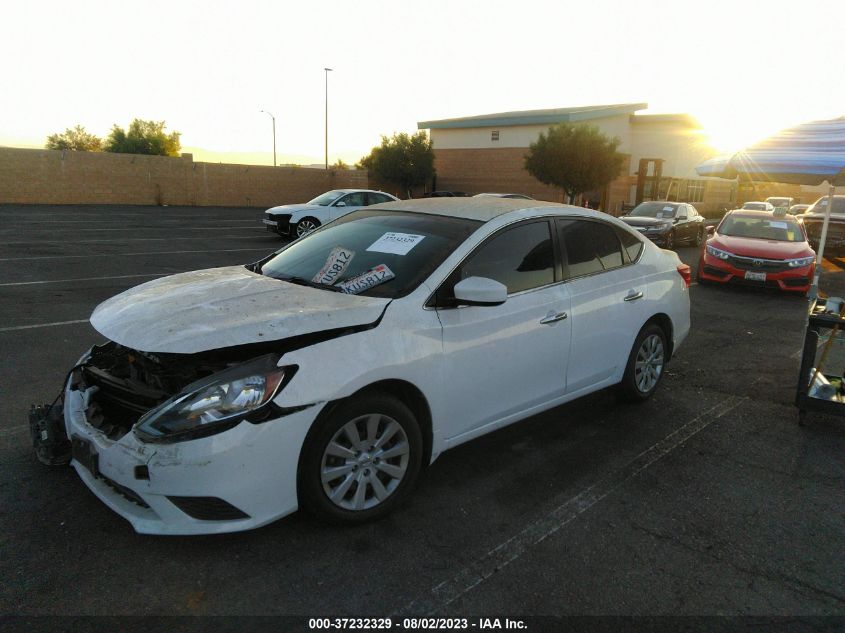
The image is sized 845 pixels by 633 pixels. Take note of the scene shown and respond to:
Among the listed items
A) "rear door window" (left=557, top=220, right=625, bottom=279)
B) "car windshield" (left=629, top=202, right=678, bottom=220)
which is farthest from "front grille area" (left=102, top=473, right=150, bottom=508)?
"car windshield" (left=629, top=202, right=678, bottom=220)

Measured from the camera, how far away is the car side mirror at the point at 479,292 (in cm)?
328

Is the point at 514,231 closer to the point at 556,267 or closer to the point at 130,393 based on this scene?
the point at 556,267

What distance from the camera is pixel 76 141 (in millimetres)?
57719

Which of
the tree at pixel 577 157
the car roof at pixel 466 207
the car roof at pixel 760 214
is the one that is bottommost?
the car roof at pixel 760 214

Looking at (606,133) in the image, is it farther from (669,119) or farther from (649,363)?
(649,363)

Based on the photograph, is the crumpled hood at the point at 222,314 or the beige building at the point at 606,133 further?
the beige building at the point at 606,133

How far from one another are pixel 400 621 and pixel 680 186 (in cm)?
4053

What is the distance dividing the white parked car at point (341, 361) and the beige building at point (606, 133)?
3078cm

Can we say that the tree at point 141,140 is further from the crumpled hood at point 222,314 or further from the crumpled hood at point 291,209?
the crumpled hood at point 222,314

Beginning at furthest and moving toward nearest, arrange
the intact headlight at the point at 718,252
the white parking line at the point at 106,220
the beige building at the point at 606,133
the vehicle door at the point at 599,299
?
the beige building at the point at 606,133 → the white parking line at the point at 106,220 → the intact headlight at the point at 718,252 → the vehicle door at the point at 599,299

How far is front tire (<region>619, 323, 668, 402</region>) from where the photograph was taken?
15.8 ft

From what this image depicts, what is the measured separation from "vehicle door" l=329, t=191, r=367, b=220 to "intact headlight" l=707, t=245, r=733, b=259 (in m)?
9.69

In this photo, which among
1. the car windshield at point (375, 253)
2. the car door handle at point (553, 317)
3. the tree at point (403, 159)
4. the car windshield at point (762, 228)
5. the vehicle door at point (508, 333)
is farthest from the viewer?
the tree at point (403, 159)

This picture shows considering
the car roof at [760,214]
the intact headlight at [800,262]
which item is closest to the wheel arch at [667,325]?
the intact headlight at [800,262]
